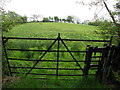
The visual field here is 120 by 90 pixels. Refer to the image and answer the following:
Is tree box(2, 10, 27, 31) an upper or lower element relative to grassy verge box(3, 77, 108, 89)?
upper

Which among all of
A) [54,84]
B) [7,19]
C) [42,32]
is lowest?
[54,84]

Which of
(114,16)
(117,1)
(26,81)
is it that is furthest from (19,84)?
(117,1)

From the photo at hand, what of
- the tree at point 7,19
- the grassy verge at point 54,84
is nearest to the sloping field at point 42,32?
the tree at point 7,19

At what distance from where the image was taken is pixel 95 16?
4.09 m

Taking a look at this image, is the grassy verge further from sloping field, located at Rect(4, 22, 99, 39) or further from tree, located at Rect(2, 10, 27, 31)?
sloping field, located at Rect(4, 22, 99, 39)

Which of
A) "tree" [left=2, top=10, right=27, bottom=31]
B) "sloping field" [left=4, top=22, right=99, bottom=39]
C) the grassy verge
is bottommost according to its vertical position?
the grassy verge

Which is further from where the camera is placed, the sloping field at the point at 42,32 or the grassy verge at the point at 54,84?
the sloping field at the point at 42,32

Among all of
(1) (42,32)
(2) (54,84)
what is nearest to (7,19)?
(2) (54,84)

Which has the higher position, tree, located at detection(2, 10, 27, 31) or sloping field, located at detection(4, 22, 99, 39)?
tree, located at detection(2, 10, 27, 31)

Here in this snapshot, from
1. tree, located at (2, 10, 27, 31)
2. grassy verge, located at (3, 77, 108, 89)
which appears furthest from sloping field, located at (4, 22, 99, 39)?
grassy verge, located at (3, 77, 108, 89)

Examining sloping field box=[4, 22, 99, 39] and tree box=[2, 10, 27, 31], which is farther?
sloping field box=[4, 22, 99, 39]

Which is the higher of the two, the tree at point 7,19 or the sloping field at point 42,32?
the tree at point 7,19

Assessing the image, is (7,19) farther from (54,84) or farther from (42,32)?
(42,32)

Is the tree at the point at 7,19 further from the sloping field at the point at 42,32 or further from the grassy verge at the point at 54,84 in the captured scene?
the grassy verge at the point at 54,84
